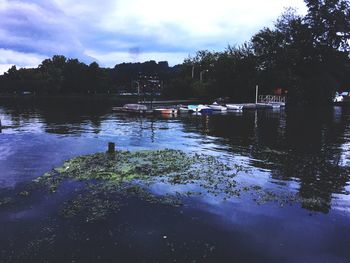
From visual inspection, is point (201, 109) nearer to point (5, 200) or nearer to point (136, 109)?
point (136, 109)

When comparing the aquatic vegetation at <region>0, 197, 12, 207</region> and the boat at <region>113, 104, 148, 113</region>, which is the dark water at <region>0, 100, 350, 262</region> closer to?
the aquatic vegetation at <region>0, 197, 12, 207</region>

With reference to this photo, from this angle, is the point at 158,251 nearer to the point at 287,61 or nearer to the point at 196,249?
the point at 196,249

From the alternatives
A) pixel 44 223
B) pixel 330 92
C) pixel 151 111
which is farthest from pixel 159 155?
pixel 330 92

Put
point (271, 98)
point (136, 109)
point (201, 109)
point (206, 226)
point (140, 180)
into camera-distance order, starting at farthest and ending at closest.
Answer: point (271, 98), point (201, 109), point (136, 109), point (140, 180), point (206, 226)

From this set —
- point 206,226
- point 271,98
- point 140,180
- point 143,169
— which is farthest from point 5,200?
point 271,98

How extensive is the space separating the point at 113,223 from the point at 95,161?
11158 mm

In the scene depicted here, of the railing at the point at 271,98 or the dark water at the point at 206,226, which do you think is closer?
the dark water at the point at 206,226

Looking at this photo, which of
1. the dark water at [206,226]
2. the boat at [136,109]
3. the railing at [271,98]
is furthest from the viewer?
the railing at [271,98]

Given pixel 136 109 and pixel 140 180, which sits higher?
pixel 136 109

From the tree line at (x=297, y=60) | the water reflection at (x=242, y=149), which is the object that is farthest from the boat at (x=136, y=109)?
the tree line at (x=297, y=60)

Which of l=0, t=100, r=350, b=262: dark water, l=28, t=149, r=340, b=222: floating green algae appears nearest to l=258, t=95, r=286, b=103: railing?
l=0, t=100, r=350, b=262: dark water

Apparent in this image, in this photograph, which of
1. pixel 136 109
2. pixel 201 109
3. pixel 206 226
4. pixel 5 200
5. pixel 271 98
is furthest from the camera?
pixel 271 98

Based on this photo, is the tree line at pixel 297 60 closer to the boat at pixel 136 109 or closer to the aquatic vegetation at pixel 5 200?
the boat at pixel 136 109

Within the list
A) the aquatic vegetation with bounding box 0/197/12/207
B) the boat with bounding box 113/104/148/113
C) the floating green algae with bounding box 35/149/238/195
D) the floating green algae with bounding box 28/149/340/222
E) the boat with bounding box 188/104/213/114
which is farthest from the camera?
the boat with bounding box 188/104/213/114
